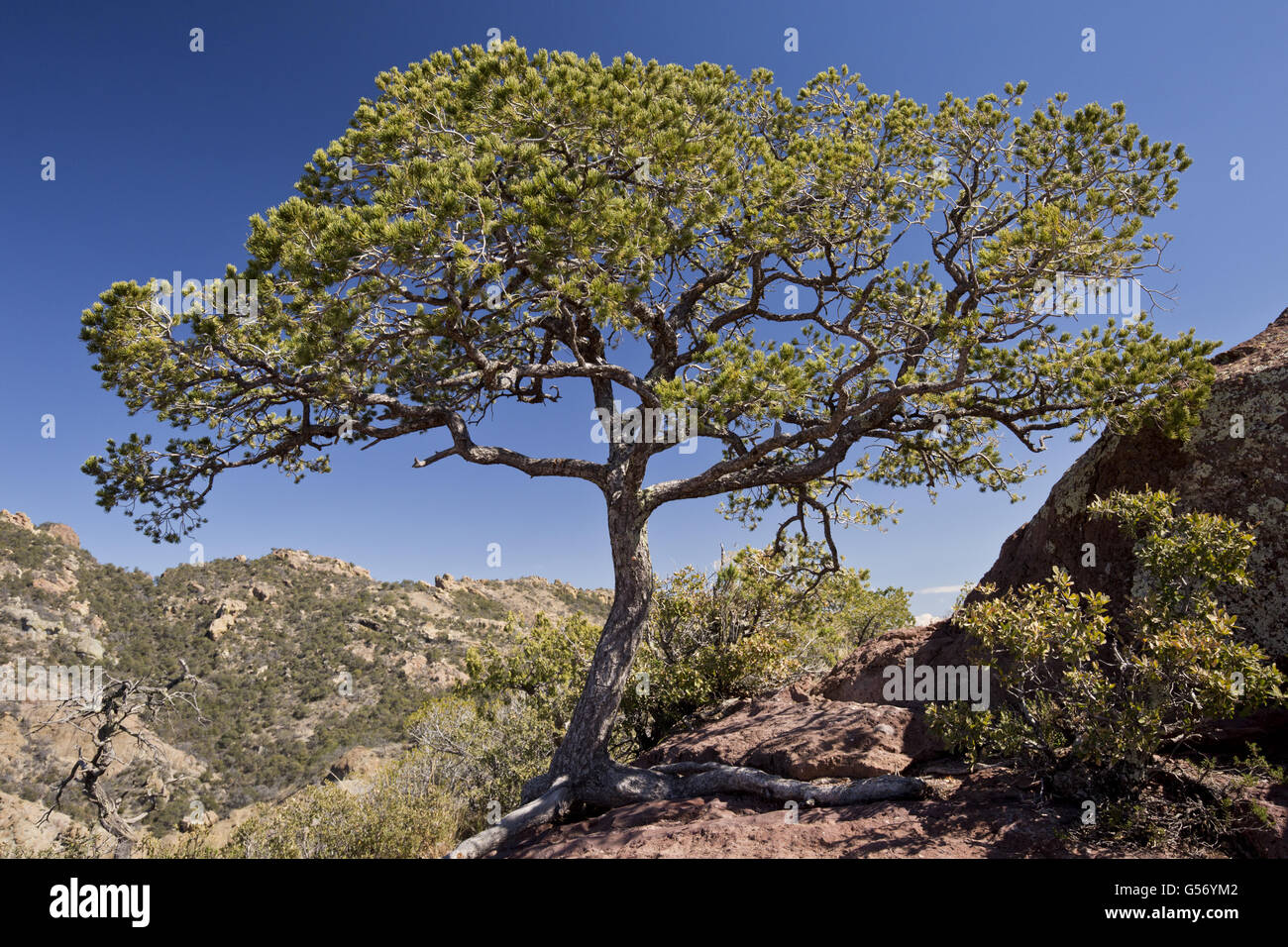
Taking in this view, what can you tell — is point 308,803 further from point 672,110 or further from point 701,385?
point 672,110

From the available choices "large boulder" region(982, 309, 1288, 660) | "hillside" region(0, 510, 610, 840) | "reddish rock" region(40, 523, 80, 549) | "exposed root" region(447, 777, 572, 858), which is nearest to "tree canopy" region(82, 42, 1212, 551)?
"large boulder" region(982, 309, 1288, 660)

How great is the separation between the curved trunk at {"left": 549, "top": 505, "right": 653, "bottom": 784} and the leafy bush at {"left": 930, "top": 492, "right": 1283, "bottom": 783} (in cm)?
343

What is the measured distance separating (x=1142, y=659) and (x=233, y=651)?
45.4m

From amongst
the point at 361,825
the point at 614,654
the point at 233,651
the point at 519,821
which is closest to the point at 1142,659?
the point at 614,654

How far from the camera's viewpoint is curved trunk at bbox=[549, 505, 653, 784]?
22.0 ft

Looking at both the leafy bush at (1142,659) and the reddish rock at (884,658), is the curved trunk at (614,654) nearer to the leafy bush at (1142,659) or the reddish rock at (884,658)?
the reddish rock at (884,658)

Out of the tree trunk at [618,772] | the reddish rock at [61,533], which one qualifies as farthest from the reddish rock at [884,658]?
the reddish rock at [61,533]

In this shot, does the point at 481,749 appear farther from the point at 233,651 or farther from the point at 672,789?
the point at 233,651

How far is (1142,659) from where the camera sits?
13.1ft
